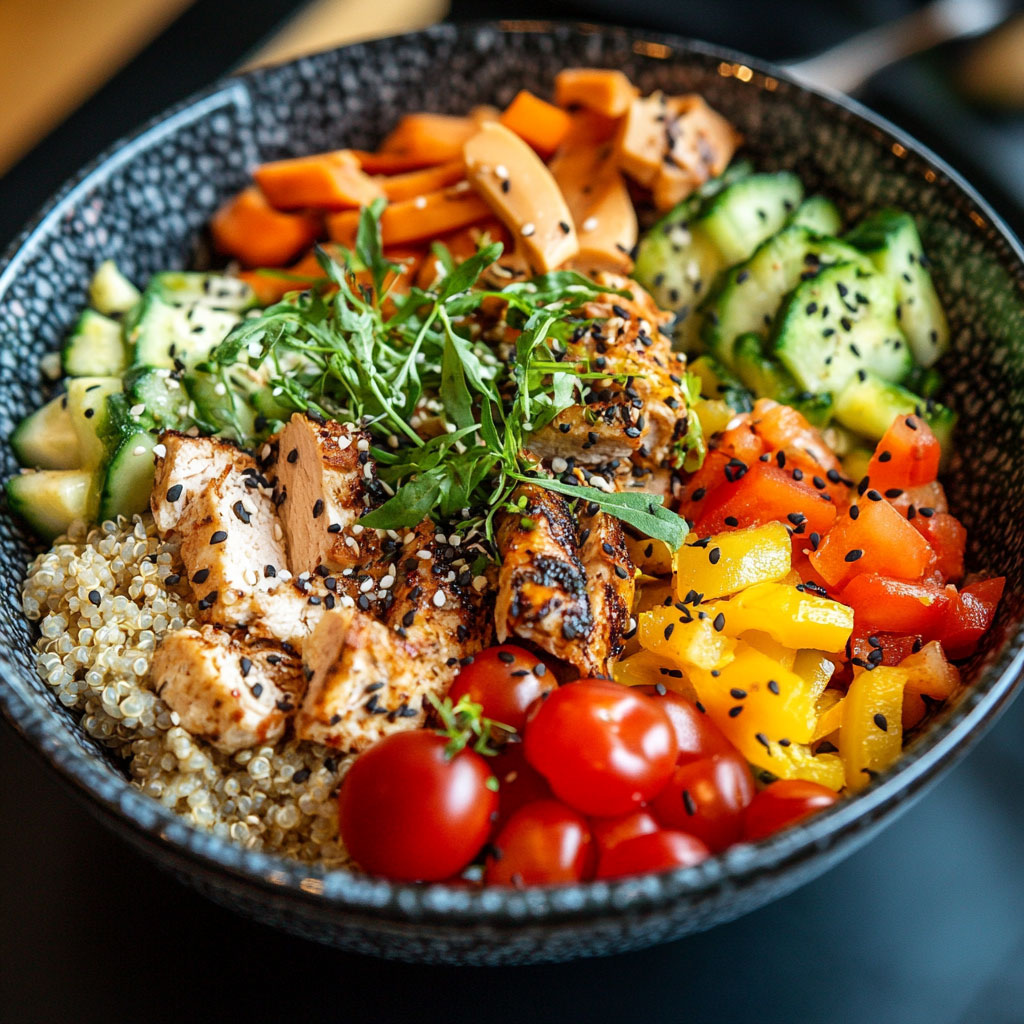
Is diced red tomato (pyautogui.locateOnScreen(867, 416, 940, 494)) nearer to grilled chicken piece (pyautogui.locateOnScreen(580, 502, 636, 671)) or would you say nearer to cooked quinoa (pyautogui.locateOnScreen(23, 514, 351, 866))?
grilled chicken piece (pyautogui.locateOnScreen(580, 502, 636, 671))

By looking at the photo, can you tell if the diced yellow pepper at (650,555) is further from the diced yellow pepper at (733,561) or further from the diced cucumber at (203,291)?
the diced cucumber at (203,291)

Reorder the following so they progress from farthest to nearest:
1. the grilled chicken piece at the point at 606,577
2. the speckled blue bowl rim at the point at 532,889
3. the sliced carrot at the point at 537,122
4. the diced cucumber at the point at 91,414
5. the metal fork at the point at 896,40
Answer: the metal fork at the point at 896,40
the sliced carrot at the point at 537,122
the diced cucumber at the point at 91,414
the grilled chicken piece at the point at 606,577
the speckled blue bowl rim at the point at 532,889

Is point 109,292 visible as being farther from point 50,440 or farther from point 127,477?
point 127,477

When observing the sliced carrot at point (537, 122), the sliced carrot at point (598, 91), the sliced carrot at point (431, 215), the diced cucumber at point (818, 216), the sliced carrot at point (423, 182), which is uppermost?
the sliced carrot at point (598, 91)

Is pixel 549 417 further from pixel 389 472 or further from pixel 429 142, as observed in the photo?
pixel 429 142

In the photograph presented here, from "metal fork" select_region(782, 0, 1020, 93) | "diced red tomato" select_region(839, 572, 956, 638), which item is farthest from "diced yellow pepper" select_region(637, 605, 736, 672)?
"metal fork" select_region(782, 0, 1020, 93)

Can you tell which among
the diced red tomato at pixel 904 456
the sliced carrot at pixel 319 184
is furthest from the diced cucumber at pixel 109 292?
the diced red tomato at pixel 904 456
